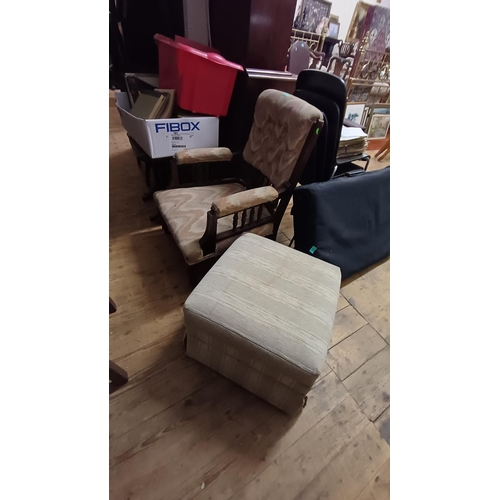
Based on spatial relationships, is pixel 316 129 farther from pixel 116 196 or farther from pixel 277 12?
pixel 116 196

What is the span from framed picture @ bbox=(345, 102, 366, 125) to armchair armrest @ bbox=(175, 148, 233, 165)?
2059mm

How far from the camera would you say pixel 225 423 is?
1.04 metres

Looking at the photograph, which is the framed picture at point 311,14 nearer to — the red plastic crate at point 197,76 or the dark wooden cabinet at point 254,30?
the dark wooden cabinet at point 254,30

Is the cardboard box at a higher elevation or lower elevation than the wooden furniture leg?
higher

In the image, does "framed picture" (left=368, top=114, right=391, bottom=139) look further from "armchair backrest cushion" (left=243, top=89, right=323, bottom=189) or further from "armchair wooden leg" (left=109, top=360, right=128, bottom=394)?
"armchair wooden leg" (left=109, top=360, right=128, bottom=394)

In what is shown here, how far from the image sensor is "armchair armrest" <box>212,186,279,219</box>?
1.11 meters

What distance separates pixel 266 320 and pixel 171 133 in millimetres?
1292

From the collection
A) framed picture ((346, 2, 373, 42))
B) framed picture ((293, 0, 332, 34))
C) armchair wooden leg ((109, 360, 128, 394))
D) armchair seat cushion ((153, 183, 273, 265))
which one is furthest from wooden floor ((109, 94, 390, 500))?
framed picture ((346, 2, 373, 42))

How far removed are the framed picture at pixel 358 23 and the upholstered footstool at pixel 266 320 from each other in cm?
253

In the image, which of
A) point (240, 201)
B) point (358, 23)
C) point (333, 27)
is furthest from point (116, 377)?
point (358, 23)

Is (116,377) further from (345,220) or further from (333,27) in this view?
(333,27)

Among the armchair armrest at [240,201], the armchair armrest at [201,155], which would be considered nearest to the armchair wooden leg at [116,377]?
the armchair armrest at [240,201]

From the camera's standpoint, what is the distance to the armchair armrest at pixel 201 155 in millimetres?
1438

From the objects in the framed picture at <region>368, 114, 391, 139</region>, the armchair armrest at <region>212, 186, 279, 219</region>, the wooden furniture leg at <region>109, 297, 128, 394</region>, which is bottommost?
the wooden furniture leg at <region>109, 297, 128, 394</region>
